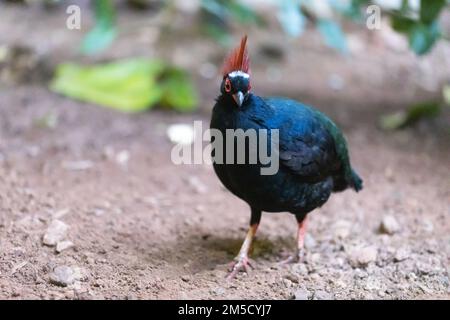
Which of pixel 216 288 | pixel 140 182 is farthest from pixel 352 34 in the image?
pixel 216 288

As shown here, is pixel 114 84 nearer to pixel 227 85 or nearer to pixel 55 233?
pixel 55 233

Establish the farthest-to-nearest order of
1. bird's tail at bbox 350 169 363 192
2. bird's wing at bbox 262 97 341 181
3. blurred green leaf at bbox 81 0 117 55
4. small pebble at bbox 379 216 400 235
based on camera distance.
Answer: blurred green leaf at bbox 81 0 117 55 < small pebble at bbox 379 216 400 235 < bird's tail at bbox 350 169 363 192 < bird's wing at bbox 262 97 341 181

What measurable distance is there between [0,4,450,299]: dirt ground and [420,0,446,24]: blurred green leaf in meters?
1.24

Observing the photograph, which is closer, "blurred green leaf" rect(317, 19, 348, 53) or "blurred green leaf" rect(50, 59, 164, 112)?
"blurred green leaf" rect(317, 19, 348, 53)

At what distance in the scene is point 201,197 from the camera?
4.82m

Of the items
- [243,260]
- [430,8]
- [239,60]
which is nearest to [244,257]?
[243,260]

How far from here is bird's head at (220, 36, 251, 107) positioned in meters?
3.16

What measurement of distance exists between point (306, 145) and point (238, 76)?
578mm

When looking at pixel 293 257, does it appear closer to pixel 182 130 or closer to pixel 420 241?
pixel 420 241

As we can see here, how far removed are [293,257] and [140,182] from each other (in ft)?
5.24

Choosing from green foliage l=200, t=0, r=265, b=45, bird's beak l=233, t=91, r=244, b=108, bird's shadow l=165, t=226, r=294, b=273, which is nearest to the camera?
bird's beak l=233, t=91, r=244, b=108

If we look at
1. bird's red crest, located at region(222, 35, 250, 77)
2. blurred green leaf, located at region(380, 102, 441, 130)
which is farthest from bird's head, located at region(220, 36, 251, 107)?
blurred green leaf, located at region(380, 102, 441, 130)

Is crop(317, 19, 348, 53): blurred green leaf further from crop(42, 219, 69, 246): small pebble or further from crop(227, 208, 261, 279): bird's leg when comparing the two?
crop(42, 219, 69, 246): small pebble

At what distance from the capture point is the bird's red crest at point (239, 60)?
318 centimetres
